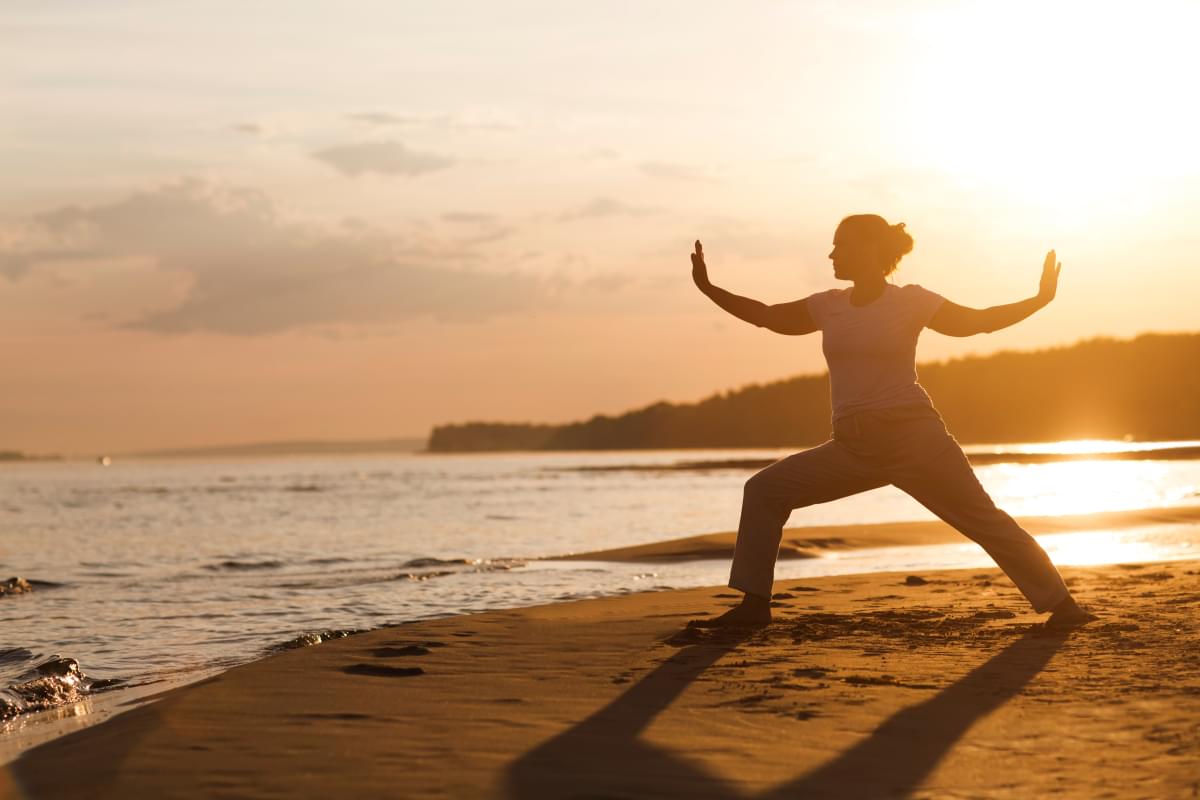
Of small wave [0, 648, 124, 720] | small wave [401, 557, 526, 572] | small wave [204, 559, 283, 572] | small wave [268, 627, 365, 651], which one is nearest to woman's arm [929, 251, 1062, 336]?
small wave [268, 627, 365, 651]

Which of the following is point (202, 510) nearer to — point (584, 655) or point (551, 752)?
point (584, 655)

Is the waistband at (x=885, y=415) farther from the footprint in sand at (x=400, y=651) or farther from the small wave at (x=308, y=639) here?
the small wave at (x=308, y=639)

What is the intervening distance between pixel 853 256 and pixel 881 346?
55cm

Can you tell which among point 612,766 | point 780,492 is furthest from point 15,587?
point 612,766

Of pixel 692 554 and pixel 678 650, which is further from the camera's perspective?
pixel 692 554

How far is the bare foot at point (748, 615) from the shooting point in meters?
7.72

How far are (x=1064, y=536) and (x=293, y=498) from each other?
2611cm

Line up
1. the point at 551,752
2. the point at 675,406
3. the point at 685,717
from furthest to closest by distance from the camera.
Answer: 1. the point at 675,406
2. the point at 685,717
3. the point at 551,752

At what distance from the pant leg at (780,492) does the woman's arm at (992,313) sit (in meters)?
0.91

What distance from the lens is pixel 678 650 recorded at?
6977mm

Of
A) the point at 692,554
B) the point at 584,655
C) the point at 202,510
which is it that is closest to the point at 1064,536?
the point at 692,554

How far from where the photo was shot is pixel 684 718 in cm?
520

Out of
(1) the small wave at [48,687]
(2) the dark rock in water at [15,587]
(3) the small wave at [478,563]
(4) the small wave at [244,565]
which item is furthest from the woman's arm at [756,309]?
(4) the small wave at [244,565]

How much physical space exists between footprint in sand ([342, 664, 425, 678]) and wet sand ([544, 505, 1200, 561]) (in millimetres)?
8807
